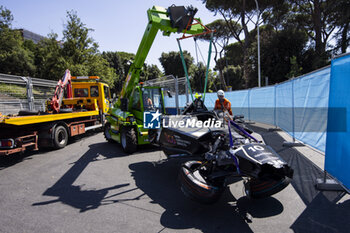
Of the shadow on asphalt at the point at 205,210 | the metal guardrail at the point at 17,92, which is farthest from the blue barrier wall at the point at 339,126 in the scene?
the metal guardrail at the point at 17,92

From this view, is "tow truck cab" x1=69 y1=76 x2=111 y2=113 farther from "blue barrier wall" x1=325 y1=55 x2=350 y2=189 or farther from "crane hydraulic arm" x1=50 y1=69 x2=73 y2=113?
"blue barrier wall" x1=325 y1=55 x2=350 y2=189

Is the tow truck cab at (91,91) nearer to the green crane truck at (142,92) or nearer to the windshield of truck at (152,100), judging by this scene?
the green crane truck at (142,92)

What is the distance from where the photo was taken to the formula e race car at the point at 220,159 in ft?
8.32

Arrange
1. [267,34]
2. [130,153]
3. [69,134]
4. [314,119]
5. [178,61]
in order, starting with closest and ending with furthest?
[314,119], [130,153], [69,134], [267,34], [178,61]

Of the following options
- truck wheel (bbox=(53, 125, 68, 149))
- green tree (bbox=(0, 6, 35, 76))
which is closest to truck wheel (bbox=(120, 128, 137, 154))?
truck wheel (bbox=(53, 125, 68, 149))

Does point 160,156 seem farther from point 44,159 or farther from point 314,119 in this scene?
point 314,119

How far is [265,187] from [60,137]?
286 inches

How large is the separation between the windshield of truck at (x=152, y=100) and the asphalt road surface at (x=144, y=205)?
2.33 m

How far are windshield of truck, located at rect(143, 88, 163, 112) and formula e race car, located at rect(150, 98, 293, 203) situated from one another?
2.74 metres

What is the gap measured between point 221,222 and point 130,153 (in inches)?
167

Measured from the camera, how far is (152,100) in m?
7.23

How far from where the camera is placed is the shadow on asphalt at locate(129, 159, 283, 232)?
276 cm

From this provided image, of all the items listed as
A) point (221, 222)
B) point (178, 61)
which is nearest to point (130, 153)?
point (221, 222)

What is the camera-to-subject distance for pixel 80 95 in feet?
36.0
